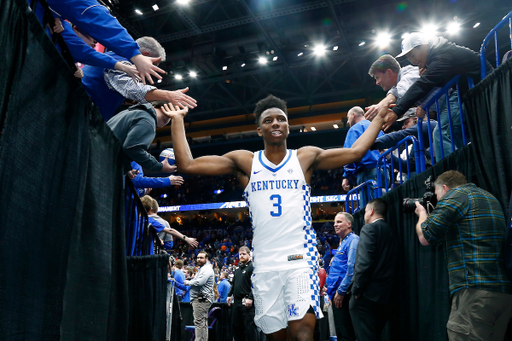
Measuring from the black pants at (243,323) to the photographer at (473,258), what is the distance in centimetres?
488

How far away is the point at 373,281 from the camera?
14.6ft

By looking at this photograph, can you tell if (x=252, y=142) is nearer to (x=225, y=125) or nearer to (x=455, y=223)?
(x=225, y=125)

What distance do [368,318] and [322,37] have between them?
13156mm

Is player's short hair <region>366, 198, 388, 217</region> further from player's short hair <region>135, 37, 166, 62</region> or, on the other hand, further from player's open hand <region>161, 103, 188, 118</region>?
player's short hair <region>135, 37, 166, 62</region>

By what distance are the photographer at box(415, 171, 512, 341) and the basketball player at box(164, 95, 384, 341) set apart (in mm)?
844

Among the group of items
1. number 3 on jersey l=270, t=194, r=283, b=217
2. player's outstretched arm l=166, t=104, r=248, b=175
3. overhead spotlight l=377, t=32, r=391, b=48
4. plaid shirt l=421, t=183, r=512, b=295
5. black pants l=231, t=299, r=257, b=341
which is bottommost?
black pants l=231, t=299, r=257, b=341

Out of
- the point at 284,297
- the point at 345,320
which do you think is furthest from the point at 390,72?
the point at 284,297

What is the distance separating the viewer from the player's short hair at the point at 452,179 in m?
3.12

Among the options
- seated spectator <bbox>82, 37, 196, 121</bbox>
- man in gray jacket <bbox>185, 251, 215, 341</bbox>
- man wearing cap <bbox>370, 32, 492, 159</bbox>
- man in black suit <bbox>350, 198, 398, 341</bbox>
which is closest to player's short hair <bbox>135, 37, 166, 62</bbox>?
seated spectator <bbox>82, 37, 196, 121</bbox>

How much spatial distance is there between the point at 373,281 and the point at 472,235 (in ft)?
5.91

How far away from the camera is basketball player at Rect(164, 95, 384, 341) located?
2.74 metres

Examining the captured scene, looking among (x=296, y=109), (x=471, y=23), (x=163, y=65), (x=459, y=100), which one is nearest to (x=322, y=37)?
(x=471, y=23)

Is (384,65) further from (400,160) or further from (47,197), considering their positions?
(47,197)

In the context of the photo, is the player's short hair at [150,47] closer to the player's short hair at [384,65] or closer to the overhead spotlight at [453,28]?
the player's short hair at [384,65]
